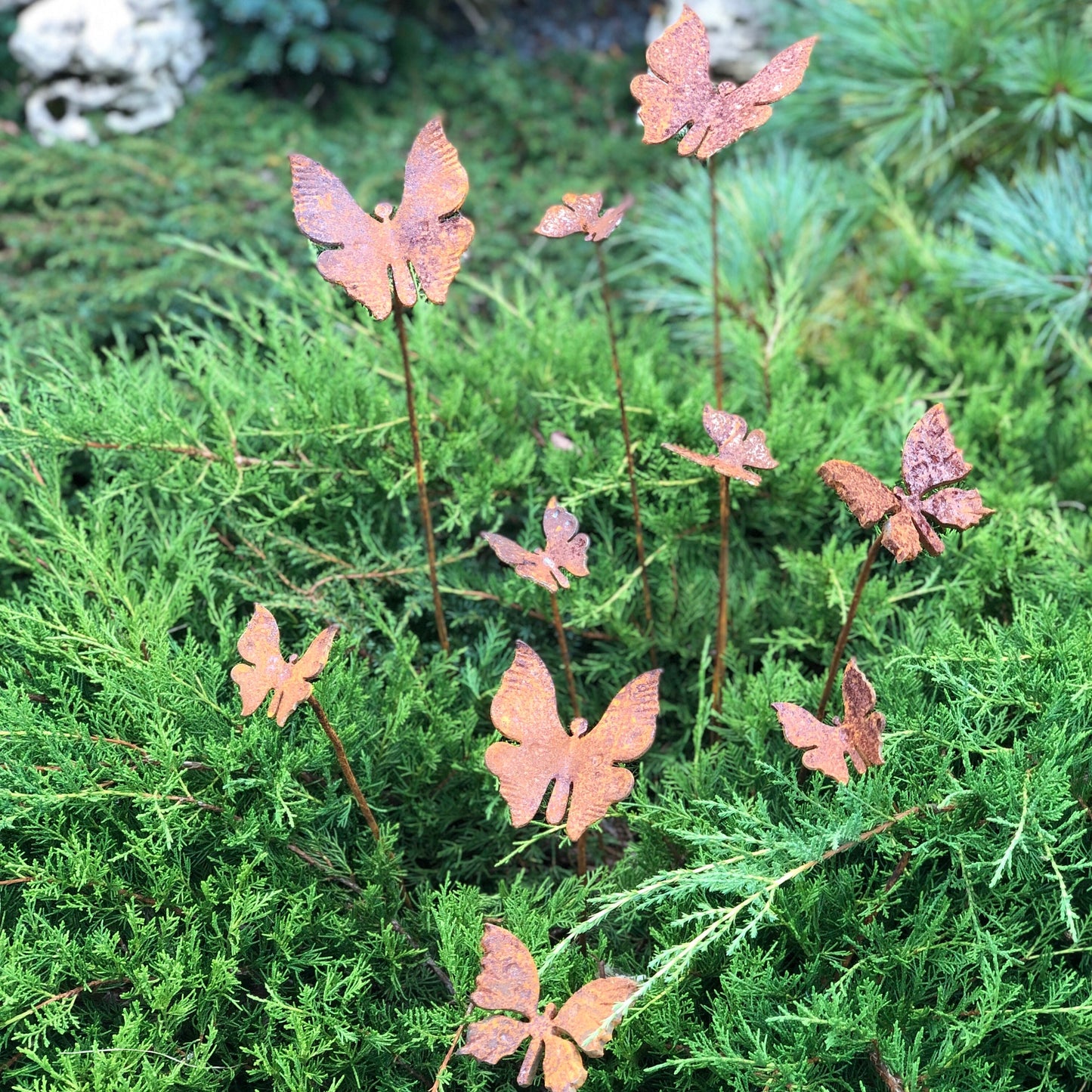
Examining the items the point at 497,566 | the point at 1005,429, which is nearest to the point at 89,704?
the point at 497,566

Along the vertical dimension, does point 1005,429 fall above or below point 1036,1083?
above

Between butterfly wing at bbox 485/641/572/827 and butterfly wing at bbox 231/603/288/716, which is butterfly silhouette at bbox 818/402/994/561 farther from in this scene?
butterfly wing at bbox 231/603/288/716

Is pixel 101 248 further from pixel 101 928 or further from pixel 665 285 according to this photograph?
pixel 101 928

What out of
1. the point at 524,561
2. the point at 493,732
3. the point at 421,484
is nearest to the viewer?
the point at 524,561

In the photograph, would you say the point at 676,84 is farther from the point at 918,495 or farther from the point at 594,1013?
the point at 594,1013

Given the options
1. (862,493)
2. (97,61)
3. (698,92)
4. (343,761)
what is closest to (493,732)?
(343,761)

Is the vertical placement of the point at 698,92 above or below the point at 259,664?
above

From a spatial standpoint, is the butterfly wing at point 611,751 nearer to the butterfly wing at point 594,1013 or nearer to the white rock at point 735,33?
the butterfly wing at point 594,1013

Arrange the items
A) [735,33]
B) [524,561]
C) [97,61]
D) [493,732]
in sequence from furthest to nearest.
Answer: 1. [735,33]
2. [97,61]
3. [493,732]
4. [524,561]
